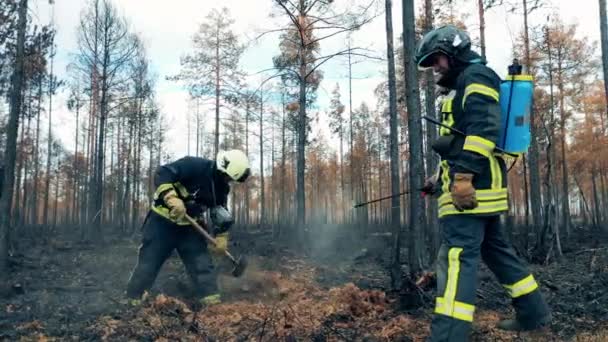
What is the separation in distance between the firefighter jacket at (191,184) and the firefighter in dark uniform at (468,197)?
119 inches

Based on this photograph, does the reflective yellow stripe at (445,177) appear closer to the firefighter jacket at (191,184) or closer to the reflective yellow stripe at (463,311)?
the reflective yellow stripe at (463,311)

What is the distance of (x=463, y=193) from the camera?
120 inches

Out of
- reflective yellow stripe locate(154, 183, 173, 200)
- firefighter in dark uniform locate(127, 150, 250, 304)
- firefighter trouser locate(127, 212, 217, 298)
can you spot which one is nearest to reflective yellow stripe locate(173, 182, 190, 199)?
firefighter in dark uniform locate(127, 150, 250, 304)

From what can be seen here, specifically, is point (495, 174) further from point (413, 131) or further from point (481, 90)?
point (413, 131)

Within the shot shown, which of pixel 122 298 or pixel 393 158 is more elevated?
pixel 393 158

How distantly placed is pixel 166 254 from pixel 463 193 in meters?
3.81

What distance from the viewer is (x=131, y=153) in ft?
104

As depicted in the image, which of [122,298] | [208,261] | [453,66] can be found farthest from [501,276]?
[122,298]

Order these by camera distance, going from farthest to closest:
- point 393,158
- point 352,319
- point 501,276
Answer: point 393,158 < point 352,319 < point 501,276

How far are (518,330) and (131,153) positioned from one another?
3144 centimetres

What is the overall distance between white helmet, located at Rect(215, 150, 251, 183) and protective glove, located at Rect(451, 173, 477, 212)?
2.95 meters

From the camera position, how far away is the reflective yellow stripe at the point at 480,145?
3.10 m

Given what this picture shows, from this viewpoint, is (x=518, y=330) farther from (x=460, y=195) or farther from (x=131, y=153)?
(x=131, y=153)

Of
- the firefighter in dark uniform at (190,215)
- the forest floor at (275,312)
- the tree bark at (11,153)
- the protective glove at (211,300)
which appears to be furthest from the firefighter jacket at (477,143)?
the tree bark at (11,153)
